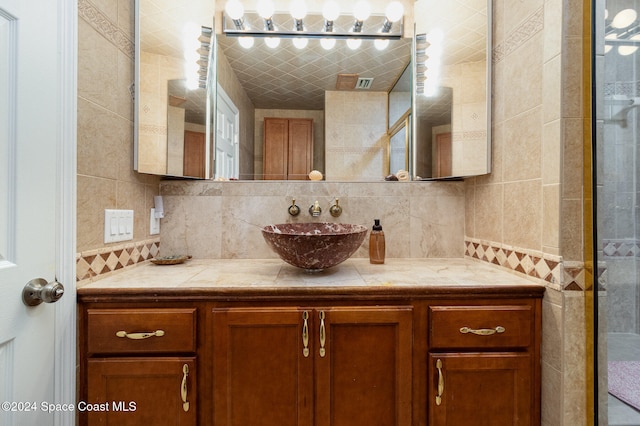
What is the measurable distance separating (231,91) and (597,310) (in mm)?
1806

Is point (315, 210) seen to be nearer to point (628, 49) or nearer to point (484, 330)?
point (484, 330)

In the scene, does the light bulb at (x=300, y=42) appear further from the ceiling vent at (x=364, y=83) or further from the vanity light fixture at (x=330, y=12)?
the ceiling vent at (x=364, y=83)

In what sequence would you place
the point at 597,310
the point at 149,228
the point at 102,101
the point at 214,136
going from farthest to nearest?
the point at 214,136 → the point at 149,228 → the point at 102,101 → the point at 597,310

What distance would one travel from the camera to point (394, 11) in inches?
60.3

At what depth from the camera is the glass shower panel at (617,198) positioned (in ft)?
2.93

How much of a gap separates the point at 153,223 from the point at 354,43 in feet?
4.66

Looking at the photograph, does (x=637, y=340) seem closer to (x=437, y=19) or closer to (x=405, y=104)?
(x=405, y=104)

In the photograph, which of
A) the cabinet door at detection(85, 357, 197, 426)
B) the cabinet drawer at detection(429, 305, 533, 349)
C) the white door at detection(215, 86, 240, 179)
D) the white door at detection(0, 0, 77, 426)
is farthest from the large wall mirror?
the cabinet door at detection(85, 357, 197, 426)

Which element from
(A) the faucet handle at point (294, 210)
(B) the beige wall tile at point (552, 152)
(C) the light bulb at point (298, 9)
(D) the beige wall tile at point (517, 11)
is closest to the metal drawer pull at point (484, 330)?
(B) the beige wall tile at point (552, 152)

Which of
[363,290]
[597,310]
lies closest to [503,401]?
[597,310]

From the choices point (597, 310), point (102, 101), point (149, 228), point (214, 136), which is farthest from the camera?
point (214, 136)

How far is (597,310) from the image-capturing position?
92 centimetres

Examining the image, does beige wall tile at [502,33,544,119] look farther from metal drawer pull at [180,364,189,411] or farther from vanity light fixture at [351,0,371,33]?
metal drawer pull at [180,364,189,411]

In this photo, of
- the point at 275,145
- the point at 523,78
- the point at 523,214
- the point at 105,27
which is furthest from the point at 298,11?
the point at 523,214
